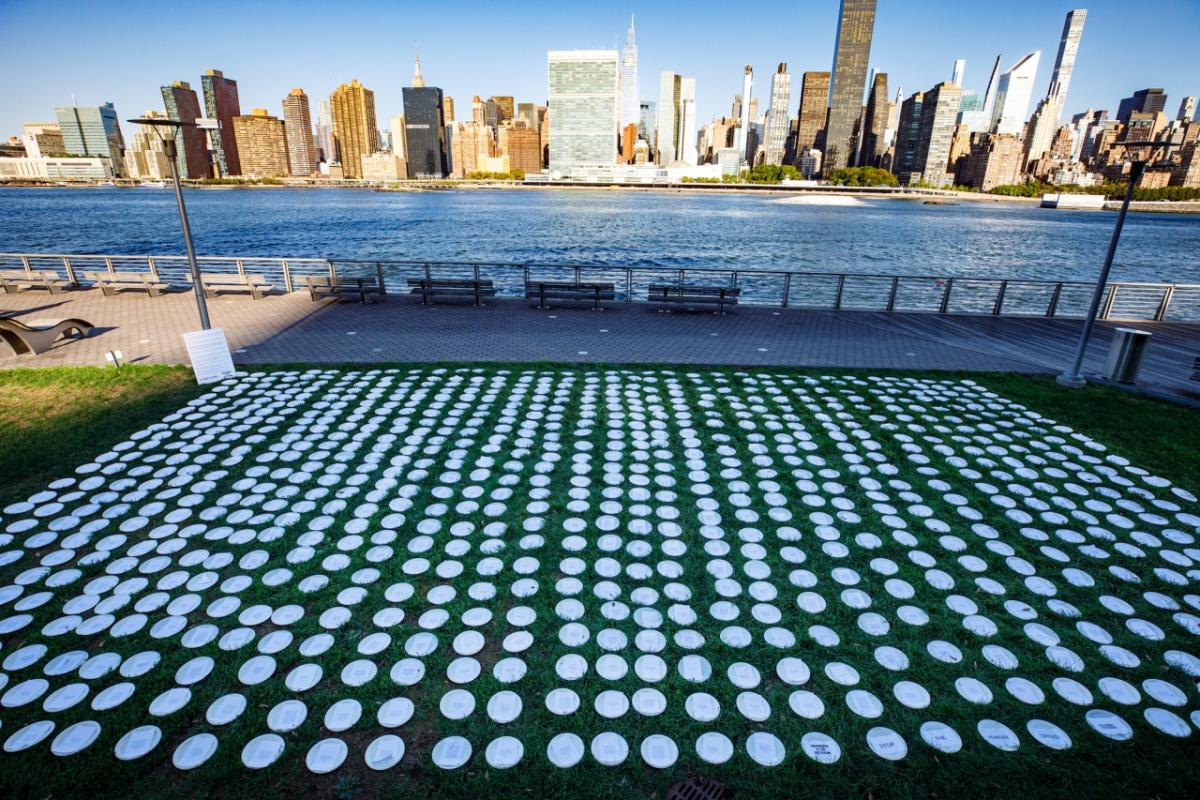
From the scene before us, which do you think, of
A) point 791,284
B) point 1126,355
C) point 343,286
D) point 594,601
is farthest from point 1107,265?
point 791,284

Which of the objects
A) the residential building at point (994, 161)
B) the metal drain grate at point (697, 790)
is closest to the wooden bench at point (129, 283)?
the metal drain grate at point (697, 790)

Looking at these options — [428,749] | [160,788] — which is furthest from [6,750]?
[428,749]

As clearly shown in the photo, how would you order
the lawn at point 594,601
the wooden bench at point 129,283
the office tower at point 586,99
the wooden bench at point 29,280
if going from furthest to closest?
the office tower at point 586,99 < the wooden bench at point 29,280 < the wooden bench at point 129,283 < the lawn at point 594,601

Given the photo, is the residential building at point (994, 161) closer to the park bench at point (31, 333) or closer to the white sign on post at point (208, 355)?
the white sign on post at point (208, 355)

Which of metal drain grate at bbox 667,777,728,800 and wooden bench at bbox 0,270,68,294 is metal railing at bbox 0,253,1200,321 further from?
metal drain grate at bbox 667,777,728,800

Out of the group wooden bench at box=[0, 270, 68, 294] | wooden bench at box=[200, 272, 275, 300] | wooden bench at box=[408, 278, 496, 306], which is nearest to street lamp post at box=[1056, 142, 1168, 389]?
wooden bench at box=[408, 278, 496, 306]

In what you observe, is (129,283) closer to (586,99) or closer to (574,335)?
(574,335)

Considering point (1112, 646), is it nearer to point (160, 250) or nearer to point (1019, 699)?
point (1019, 699)
